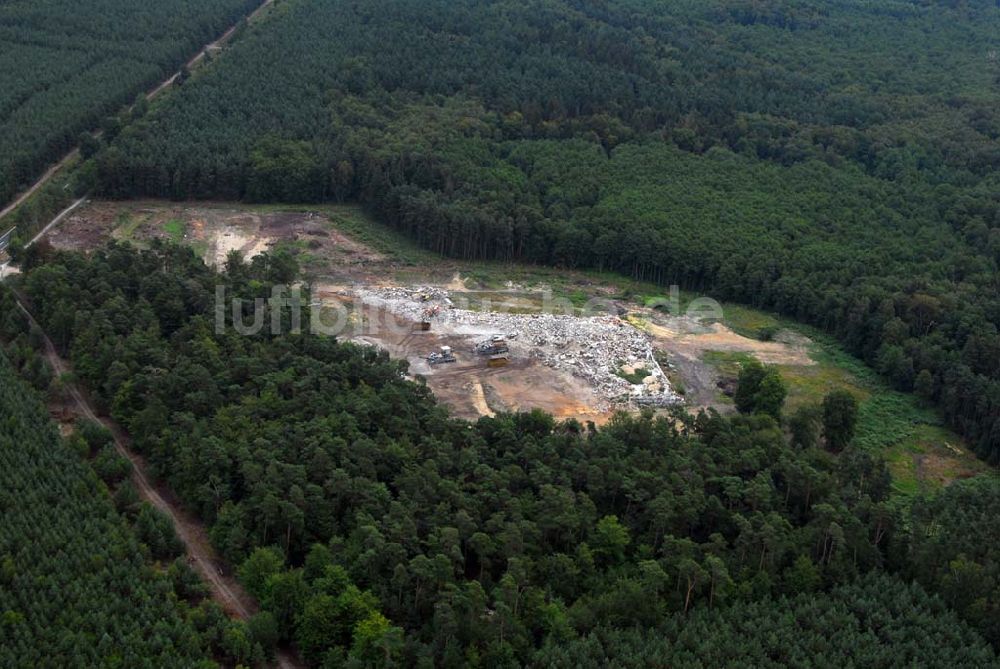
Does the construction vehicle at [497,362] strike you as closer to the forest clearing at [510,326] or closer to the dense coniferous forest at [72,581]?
the forest clearing at [510,326]

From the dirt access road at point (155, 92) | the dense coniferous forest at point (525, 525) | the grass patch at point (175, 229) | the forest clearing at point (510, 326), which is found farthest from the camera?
the dirt access road at point (155, 92)

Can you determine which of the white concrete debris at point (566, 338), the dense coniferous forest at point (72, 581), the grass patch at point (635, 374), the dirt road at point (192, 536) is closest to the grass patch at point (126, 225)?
the white concrete debris at point (566, 338)

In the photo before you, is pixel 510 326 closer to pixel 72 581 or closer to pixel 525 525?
pixel 525 525

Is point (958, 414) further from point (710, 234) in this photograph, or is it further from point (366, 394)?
point (366, 394)

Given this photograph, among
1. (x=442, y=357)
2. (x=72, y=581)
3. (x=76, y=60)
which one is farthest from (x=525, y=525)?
(x=76, y=60)

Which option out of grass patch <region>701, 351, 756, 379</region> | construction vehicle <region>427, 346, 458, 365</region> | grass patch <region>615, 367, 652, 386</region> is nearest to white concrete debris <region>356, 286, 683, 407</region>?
grass patch <region>615, 367, 652, 386</region>

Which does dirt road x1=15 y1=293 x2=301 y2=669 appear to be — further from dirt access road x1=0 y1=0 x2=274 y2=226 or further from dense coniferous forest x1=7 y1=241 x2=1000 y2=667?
dirt access road x1=0 y1=0 x2=274 y2=226
